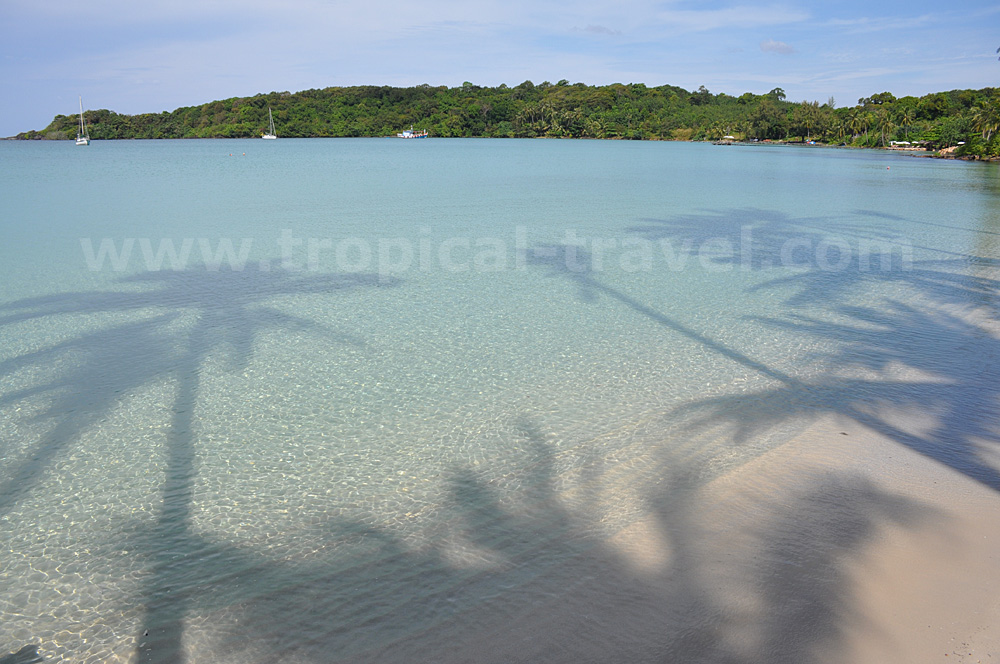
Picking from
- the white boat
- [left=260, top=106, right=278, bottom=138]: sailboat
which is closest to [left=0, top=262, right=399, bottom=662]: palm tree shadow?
[left=260, top=106, right=278, bottom=138]: sailboat

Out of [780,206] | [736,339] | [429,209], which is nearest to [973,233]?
[780,206]

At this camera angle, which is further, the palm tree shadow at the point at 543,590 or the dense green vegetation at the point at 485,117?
the dense green vegetation at the point at 485,117

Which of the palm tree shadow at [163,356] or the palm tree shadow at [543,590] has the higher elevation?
the palm tree shadow at [163,356]

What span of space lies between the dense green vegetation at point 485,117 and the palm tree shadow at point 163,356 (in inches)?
5557

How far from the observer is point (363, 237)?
17.1 metres

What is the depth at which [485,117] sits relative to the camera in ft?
538

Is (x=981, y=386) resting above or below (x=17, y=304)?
below

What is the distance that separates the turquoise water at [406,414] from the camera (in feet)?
12.6

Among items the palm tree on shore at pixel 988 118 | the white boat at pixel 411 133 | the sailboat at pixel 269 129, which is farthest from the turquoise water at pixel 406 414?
the white boat at pixel 411 133

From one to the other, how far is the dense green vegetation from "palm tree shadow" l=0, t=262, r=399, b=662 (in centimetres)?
14115

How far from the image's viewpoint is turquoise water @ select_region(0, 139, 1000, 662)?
3828 millimetres

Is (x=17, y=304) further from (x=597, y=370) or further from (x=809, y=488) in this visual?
(x=809, y=488)

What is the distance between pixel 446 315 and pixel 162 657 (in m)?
6.90

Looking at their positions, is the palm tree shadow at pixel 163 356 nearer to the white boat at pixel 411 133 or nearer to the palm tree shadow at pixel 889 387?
the palm tree shadow at pixel 889 387
